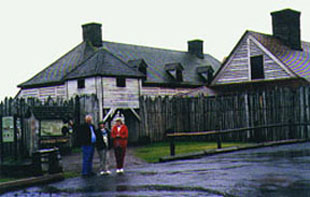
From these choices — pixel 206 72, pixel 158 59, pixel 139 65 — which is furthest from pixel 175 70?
A: pixel 139 65

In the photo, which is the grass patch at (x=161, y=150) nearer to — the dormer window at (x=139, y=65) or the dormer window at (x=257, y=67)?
the dormer window at (x=257, y=67)

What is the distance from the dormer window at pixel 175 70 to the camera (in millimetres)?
41625

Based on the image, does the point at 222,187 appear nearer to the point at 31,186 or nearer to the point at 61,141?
the point at 31,186

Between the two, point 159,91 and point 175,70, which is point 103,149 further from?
point 175,70

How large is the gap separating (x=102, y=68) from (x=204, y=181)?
21278mm

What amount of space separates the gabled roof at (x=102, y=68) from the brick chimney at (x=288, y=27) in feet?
34.3

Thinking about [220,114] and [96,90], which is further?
[96,90]

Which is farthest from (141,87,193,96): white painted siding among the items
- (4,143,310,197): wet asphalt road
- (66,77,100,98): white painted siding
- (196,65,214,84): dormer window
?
(4,143,310,197): wet asphalt road

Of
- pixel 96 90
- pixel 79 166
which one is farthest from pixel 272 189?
pixel 96 90

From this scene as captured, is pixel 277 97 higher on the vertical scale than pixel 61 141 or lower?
higher

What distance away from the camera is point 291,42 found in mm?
33688

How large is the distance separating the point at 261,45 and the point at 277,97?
8.48 metres

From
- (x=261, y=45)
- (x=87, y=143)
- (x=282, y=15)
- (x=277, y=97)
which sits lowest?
(x=87, y=143)

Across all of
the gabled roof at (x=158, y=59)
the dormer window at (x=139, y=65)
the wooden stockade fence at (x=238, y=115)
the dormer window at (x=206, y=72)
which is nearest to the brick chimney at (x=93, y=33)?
the gabled roof at (x=158, y=59)
